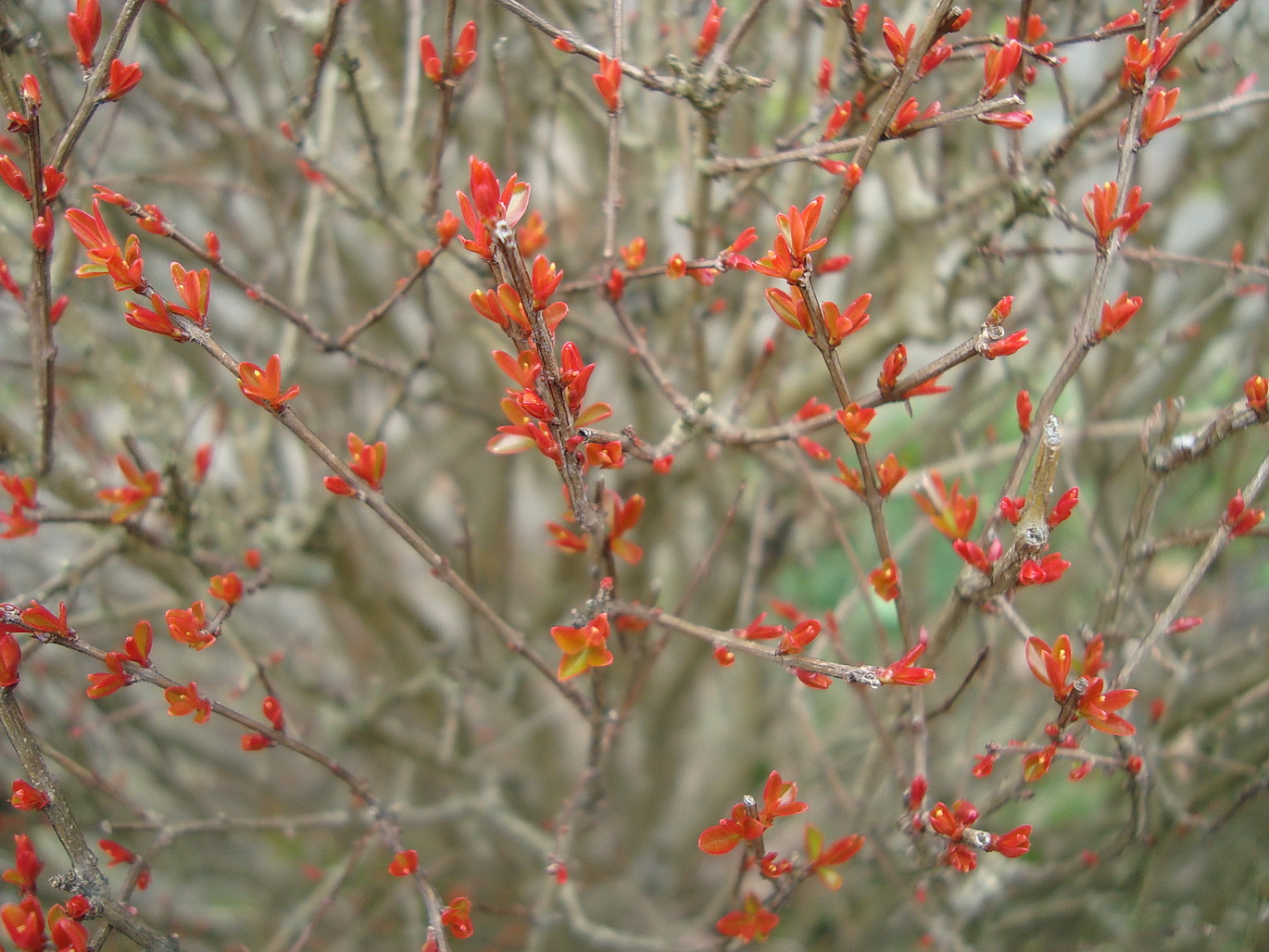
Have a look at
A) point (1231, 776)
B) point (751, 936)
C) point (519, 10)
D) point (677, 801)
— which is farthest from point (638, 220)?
point (677, 801)

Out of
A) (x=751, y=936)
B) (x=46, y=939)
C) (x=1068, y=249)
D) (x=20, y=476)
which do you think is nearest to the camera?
(x=46, y=939)

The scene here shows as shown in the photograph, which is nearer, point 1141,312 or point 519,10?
point 519,10

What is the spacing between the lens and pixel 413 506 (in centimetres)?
289

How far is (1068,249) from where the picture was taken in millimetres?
1484

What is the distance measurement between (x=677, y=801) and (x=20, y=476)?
2.48 m

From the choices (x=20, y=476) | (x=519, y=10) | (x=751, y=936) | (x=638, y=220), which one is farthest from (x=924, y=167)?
(x=20, y=476)

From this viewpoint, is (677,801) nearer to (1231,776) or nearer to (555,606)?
(555,606)

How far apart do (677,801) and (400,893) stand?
119 centimetres

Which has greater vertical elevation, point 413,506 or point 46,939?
point 413,506

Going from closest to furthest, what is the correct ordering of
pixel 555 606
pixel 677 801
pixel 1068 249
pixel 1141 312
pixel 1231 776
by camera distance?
pixel 1068 249
pixel 1231 776
pixel 1141 312
pixel 555 606
pixel 677 801

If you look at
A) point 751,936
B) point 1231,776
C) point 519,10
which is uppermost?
point 519,10

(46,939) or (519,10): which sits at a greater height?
(519,10)

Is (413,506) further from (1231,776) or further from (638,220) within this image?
(1231,776)

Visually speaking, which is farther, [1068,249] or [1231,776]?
[1231,776]
